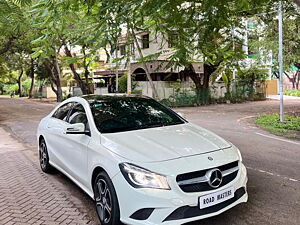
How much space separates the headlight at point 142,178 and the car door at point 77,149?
3.36 ft

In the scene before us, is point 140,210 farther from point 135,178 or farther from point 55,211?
point 55,211

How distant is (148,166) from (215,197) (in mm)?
808

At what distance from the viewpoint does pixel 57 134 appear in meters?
5.34

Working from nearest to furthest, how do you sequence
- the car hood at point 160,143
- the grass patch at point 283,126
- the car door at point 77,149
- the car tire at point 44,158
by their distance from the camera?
the car hood at point 160,143 → the car door at point 77,149 → the car tire at point 44,158 → the grass patch at point 283,126

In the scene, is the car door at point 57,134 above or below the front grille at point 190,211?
above

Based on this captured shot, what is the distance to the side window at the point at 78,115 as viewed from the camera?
4673 millimetres

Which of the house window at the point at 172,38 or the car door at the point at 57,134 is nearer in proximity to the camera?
the car door at the point at 57,134

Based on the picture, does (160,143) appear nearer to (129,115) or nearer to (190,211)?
(190,211)

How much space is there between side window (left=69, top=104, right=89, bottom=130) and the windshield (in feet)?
0.63

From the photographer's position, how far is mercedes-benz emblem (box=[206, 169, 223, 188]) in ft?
11.0

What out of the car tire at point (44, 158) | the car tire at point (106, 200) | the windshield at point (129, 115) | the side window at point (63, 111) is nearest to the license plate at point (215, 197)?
the car tire at point (106, 200)

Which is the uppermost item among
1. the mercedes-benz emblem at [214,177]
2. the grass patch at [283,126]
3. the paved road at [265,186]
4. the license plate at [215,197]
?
the mercedes-benz emblem at [214,177]

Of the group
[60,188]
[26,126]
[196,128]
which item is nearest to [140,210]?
[196,128]

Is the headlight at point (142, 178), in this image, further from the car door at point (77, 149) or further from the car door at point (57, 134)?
the car door at point (57, 134)
